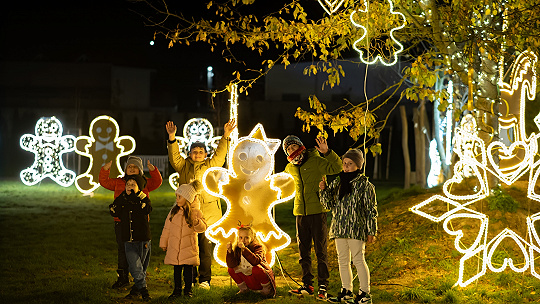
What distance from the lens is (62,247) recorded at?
12.5 metres

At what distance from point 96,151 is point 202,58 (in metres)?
23.8

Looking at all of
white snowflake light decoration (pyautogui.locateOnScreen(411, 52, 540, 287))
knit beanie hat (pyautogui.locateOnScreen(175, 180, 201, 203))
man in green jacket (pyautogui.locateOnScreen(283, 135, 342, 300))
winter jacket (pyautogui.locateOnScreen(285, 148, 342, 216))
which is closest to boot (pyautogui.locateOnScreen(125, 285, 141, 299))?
knit beanie hat (pyautogui.locateOnScreen(175, 180, 201, 203))

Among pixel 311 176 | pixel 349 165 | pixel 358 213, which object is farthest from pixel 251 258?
pixel 349 165

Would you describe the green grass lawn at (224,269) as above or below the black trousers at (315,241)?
below

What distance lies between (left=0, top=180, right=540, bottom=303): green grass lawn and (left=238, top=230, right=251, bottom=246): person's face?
0.65 m

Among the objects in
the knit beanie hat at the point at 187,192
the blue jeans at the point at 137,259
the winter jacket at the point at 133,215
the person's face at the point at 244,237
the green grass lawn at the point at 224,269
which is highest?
the knit beanie hat at the point at 187,192

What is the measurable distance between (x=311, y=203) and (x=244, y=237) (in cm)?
91

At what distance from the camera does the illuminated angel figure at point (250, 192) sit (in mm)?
8906

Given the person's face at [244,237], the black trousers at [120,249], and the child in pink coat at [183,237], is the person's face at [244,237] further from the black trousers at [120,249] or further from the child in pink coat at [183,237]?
the black trousers at [120,249]

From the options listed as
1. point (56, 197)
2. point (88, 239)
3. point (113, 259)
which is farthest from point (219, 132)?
point (113, 259)

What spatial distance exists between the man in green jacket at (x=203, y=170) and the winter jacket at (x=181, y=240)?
67 centimetres

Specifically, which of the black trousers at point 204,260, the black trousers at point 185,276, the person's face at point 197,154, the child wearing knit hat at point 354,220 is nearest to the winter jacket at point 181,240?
the black trousers at point 185,276

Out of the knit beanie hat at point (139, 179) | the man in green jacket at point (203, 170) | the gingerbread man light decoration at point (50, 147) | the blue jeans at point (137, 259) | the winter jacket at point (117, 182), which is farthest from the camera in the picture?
the gingerbread man light decoration at point (50, 147)

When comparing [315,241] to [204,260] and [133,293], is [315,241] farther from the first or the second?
[133,293]
